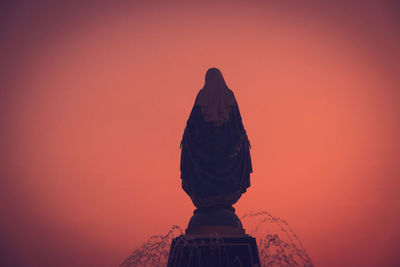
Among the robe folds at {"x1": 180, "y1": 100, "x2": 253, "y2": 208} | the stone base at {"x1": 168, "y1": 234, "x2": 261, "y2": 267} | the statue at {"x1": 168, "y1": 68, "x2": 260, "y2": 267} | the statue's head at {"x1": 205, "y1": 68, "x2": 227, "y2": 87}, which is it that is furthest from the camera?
the statue's head at {"x1": 205, "y1": 68, "x2": 227, "y2": 87}

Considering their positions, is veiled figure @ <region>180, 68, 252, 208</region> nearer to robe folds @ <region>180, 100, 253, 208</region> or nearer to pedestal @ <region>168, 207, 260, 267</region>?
robe folds @ <region>180, 100, 253, 208</region>

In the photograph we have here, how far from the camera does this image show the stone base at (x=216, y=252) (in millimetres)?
7027

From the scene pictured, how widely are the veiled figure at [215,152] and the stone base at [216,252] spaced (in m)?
0.97

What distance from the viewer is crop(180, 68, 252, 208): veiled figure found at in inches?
320

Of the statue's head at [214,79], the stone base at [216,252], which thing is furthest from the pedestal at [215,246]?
the statue's head at [214,79]

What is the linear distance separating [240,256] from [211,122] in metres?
2.84

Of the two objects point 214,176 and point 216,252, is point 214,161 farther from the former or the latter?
point 216,252

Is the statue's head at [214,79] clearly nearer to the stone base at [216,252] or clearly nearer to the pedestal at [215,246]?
the pedestal at [215,246]

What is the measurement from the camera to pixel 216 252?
23.3 feet

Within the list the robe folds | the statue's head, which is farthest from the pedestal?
the statue's head

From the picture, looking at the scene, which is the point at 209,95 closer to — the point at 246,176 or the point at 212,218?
the point at 246,176

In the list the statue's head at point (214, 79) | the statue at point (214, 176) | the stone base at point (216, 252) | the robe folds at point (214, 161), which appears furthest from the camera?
the statue's head at point (214, 79)

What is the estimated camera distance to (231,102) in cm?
871

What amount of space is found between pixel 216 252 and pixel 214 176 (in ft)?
5.41
